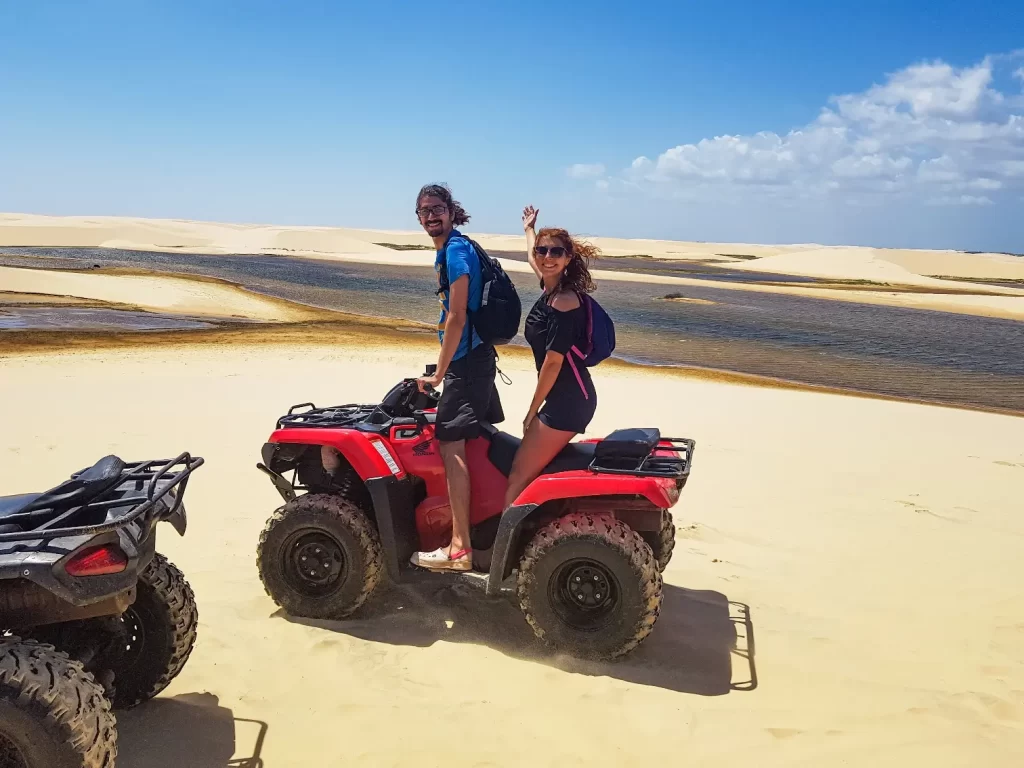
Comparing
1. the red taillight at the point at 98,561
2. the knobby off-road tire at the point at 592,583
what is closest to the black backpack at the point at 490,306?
the knobby off-road tire at the point at 592,583

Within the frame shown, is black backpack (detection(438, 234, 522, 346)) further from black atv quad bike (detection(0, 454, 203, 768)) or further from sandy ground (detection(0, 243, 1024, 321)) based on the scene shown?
sandy ground (detection(0, 243, 1024, 321))

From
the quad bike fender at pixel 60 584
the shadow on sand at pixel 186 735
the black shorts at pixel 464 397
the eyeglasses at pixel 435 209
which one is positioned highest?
the eyeglasses at pixel 435 209

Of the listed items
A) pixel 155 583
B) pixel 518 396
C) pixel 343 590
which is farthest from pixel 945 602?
pixel 518 396

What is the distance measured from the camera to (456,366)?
14.3 feet

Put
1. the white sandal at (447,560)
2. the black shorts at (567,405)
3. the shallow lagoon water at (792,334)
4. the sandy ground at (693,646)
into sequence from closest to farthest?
the sandy ground at (693,646), the black shorts at (567,405), the white sandal at (447,560), the shallow lagoon water at (792,334)

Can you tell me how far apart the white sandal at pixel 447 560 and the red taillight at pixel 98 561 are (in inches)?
72.4

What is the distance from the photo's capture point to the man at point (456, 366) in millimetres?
4273

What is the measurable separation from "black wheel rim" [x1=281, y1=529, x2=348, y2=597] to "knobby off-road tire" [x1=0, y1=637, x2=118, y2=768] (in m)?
1.95

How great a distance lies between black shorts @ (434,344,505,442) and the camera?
171 inches

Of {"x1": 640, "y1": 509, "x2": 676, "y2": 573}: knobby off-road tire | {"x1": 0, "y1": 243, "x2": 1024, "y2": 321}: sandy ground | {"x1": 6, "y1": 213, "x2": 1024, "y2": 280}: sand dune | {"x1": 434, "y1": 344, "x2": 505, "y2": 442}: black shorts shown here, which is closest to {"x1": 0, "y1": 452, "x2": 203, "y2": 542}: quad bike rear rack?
{"x1": 434, "y1": 344, "x2": 505, "y2": 442}: black shorts

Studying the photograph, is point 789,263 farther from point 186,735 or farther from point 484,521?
point 186,735

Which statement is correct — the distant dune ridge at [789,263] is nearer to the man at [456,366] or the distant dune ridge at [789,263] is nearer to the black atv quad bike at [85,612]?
the man at [456,366]

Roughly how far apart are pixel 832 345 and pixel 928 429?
1419 cm

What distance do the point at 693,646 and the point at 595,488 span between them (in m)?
1.08
